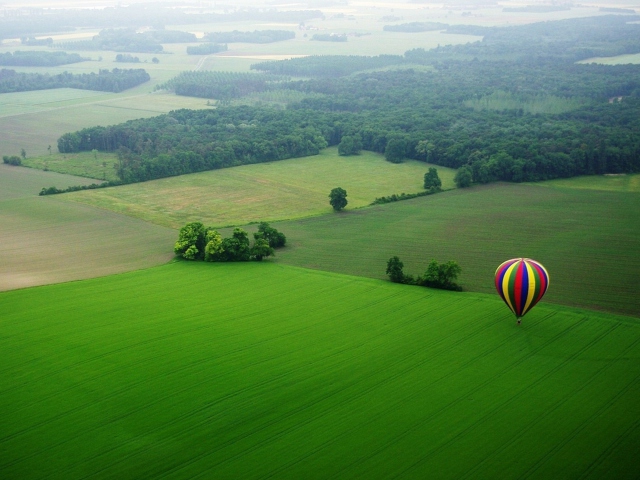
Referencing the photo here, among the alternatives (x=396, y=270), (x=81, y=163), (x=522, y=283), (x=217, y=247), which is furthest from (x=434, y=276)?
(x=81, y=163)

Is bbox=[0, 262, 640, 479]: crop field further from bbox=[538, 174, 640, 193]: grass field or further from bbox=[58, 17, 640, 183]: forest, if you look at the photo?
bbox=[58, 17, 640, 183]: forest

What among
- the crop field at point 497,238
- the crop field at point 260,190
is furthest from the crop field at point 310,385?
the crop field at point 260,190

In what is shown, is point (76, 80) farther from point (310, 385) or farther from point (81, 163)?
point (310, 385)

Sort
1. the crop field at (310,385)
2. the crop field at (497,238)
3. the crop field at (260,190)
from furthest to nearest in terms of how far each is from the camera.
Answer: the crop field at (260,190) < the crop field at (497,238) < the crop field at (310,385)

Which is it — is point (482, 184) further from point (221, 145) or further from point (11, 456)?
point (11, 456)

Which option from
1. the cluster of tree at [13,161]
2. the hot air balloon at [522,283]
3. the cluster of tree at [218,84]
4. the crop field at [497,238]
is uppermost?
the cluster of tree at [218,84]

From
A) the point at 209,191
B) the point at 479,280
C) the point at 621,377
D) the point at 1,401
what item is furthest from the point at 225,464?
the point at 209,191

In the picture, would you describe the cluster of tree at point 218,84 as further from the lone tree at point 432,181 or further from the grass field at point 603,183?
the grass field at point 603,183
